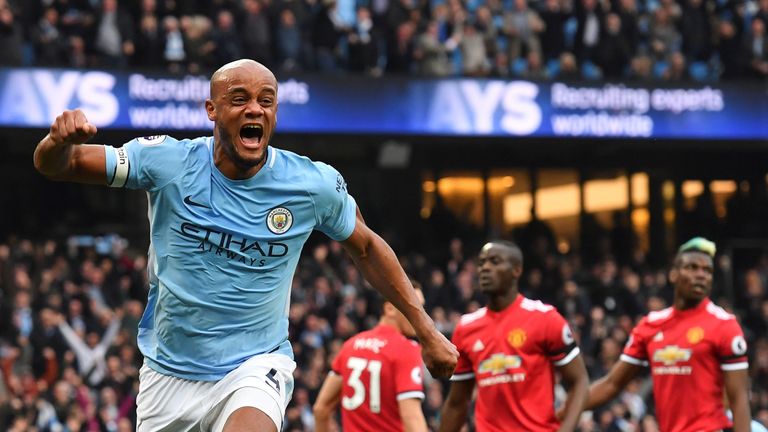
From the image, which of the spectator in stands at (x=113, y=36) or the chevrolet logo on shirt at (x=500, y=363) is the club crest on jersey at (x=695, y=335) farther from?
the spectator in stands at (x=113, y=36)

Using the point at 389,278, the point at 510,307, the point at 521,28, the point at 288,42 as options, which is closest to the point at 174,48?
the point at 288,42

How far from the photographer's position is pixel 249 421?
6016 millimetres

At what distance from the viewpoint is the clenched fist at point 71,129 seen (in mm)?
5590

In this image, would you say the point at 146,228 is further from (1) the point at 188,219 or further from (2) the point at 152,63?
(1) the point at 188,219

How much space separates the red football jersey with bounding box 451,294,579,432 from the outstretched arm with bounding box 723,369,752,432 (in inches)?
39.3

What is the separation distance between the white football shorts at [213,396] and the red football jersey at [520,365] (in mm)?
3141

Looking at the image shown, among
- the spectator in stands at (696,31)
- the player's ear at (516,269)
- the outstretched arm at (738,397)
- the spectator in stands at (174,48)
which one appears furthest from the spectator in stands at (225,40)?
the outstretched arm at (738,397)

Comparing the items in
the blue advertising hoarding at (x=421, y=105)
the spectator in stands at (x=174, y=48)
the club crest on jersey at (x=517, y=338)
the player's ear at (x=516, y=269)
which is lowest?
the club crest on jersey at (x=517, y=338)

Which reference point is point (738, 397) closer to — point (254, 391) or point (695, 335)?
point (695, 335)

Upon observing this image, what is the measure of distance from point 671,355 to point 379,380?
76.5 inches

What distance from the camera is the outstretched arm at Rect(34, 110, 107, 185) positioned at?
562 centimetres

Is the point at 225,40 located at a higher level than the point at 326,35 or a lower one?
lower

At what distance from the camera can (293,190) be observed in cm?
637

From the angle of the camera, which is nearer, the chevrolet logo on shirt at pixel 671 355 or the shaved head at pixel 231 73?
the shaved head at pixel 231 73
